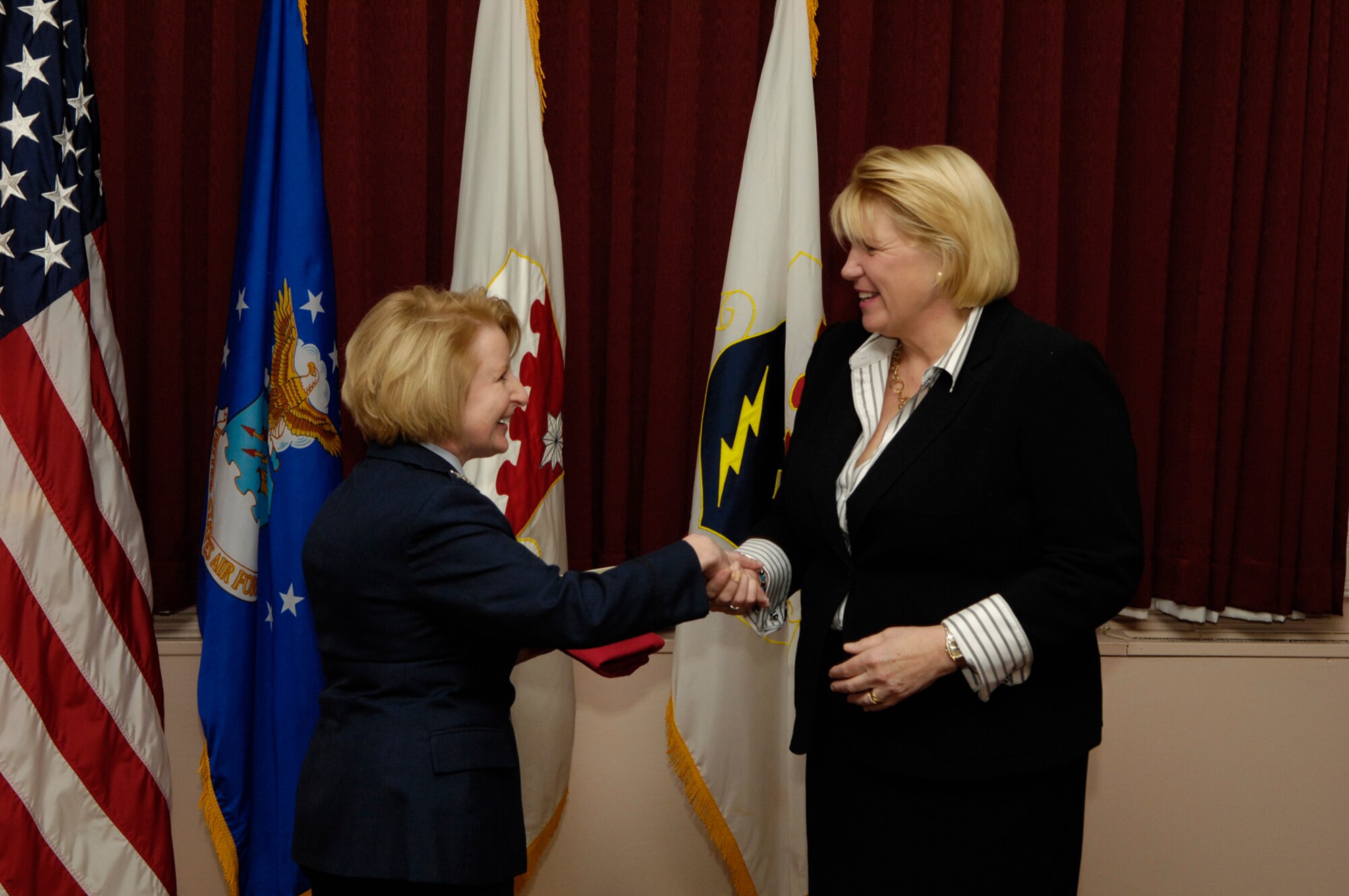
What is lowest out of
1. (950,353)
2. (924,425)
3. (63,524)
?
(63,524)

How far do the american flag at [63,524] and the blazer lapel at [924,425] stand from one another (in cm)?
162

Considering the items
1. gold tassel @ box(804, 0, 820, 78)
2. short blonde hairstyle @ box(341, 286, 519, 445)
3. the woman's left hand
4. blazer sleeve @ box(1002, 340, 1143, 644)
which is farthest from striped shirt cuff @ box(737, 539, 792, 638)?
gold tassel @ box(804, 0, 820, 78)

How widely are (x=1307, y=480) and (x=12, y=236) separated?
3.05 m

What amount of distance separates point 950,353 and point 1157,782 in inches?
71.4

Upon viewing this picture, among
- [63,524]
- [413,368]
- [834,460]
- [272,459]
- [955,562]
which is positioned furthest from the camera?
[272,459]

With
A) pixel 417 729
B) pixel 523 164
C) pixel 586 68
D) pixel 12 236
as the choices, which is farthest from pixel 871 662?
pixel 12 236

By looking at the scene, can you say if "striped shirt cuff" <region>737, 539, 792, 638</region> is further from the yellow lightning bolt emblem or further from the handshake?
the yellow lightning bolt emblem

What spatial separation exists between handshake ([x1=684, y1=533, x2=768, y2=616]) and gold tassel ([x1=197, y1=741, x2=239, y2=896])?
1397 mm

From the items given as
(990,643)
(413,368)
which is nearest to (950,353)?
(990,643)

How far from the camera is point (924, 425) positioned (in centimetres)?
175

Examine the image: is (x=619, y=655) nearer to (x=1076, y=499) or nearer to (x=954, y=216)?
(x=1076, y=499)

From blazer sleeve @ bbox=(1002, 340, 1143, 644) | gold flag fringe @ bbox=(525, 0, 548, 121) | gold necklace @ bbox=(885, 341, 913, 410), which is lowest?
blazer sleeve @ bbox=(1002, 340, 1143, 644)

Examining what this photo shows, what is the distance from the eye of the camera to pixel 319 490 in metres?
2.51

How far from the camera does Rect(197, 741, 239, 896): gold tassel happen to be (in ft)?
8.40
